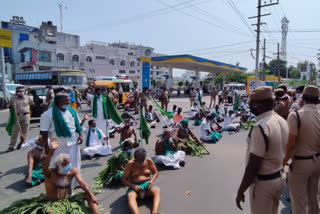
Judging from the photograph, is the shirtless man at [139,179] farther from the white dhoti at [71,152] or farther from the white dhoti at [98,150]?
the white dhoti at [98,150]

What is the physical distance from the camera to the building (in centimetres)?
3897

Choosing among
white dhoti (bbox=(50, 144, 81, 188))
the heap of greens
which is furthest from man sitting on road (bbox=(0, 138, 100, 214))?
the heap of greens

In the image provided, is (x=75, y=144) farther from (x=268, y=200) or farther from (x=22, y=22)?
(x=22, y=22)

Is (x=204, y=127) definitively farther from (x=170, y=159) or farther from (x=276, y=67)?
(x=276, y=67)

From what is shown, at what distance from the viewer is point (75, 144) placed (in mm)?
3906

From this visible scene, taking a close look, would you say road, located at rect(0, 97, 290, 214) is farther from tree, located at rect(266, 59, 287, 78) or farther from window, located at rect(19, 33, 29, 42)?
tree, located at rect(266, 59, 287, 78)

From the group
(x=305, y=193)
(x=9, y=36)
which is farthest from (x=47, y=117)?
(x=9, y=36)

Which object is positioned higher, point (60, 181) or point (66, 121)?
point (66, 121)

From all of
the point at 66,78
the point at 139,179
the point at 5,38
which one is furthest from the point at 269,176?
the point at 66,78

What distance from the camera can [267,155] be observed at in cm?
199

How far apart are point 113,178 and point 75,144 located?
3.52 ft

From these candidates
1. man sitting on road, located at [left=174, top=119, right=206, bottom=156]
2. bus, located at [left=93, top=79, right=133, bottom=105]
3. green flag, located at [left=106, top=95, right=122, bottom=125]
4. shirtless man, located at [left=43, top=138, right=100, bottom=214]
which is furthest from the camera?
bus, located at [left=93, top=79, right=133, bottom=105]

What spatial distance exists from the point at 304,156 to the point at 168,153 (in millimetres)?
3236

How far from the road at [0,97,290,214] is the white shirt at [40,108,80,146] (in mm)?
1144
